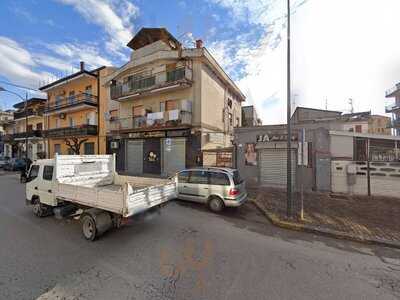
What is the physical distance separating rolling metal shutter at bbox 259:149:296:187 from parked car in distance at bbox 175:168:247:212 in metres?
4.55

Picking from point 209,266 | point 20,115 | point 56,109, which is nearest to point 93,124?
point 56,109

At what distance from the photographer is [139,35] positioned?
19078 mm

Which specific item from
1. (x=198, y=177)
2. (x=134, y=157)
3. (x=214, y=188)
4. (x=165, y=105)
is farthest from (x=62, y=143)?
(x=214, y=188)

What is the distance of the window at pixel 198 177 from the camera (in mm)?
7823

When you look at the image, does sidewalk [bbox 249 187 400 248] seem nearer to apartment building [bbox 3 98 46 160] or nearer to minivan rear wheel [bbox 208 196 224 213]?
minivan rear wheel [bbox 208 196 224 213]

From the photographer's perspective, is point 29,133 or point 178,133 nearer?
point 178,133

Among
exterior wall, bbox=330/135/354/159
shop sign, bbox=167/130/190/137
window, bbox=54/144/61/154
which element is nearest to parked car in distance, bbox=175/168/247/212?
exterior wall, bbox=330/135/354/159

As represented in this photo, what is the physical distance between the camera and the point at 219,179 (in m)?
7.46

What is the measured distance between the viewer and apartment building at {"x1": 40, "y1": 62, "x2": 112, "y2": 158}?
21078mm

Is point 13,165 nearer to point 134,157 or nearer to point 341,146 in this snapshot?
point 134,157

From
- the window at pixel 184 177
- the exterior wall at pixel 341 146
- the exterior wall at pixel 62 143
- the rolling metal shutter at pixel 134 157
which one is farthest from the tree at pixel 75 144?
the exterior wall at pixel 341 146

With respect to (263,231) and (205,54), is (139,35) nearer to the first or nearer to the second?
(205,54)

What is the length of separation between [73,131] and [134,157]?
344 inches

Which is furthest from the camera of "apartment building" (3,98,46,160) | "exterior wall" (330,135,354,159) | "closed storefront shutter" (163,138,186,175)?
"apartment building" (3,98,46,160)
